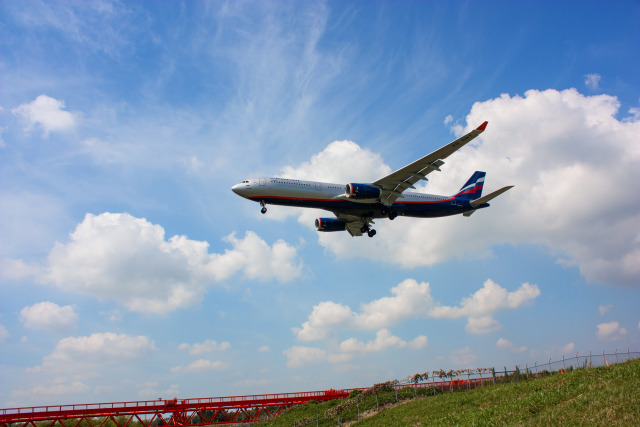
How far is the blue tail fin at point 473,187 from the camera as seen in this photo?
57.4m

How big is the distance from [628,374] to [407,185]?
26.5m

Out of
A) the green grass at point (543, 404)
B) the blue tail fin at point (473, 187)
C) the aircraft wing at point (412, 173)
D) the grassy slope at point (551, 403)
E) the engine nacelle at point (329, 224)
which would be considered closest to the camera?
the grassy slope at point (551, 403)

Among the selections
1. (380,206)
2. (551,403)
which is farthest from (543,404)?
(380,206)

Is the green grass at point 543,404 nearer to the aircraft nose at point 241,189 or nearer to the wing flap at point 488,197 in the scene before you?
the wing flap at point 488,197

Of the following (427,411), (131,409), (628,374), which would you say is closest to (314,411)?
(131,409)

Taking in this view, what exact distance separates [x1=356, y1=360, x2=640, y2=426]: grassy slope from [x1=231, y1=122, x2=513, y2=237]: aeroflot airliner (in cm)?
1948

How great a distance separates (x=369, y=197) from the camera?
45.9 meters

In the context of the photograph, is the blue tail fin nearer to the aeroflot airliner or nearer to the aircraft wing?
the aeroflot airliner

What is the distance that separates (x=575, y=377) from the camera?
2730cm

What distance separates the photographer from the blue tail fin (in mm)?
57375

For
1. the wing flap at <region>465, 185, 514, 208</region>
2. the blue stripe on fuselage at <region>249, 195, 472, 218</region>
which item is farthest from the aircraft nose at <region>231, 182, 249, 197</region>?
the wing flap at <region>465, 185, 514, 208</region>

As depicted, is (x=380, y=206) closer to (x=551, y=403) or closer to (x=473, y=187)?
(x=473, y=187)

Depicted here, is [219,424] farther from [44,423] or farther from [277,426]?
[44,423]

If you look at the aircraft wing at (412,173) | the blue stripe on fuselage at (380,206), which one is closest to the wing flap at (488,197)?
the blue stripe on fuselage at (380,206)
